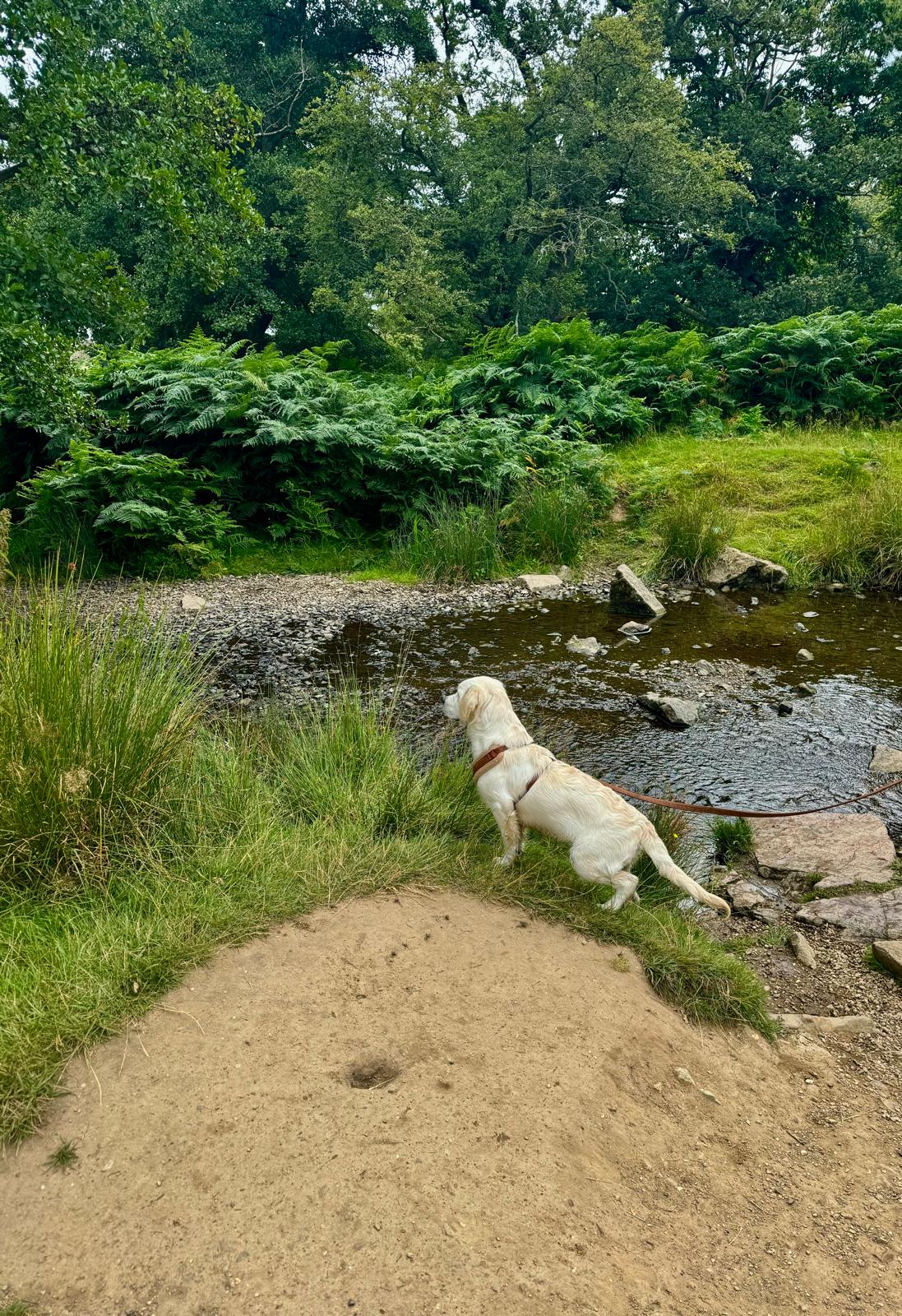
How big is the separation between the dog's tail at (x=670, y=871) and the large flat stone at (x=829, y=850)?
1225 millimetres

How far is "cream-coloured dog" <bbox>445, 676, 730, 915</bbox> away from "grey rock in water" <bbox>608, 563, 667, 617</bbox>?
4.95m

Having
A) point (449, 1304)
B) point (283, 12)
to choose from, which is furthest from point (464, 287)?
point (449, 1304)

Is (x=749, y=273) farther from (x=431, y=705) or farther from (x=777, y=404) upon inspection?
(x=431, y=705)

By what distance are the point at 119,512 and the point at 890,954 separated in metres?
9.15

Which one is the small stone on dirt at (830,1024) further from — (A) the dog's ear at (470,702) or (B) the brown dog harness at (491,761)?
(A) the dog's ear at (470,702)

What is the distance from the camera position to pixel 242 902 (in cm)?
311

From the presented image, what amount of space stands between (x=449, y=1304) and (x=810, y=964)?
2.38 meters

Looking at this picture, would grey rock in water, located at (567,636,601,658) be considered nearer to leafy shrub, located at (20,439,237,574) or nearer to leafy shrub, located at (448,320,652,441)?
leafy shrub, located at (20,439,237,574)

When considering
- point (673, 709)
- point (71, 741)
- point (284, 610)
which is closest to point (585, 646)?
point (673, 709)

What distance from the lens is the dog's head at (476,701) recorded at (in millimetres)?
3861

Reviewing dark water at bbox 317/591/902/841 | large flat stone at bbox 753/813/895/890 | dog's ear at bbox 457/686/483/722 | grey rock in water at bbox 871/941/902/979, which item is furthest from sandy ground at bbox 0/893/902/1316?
dark water at bbox 317/591/902/841

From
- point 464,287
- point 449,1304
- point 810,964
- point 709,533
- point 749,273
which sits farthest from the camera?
point 749,273

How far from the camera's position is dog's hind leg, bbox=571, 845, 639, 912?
3.44m

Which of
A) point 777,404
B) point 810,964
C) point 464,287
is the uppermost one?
point 464,287
